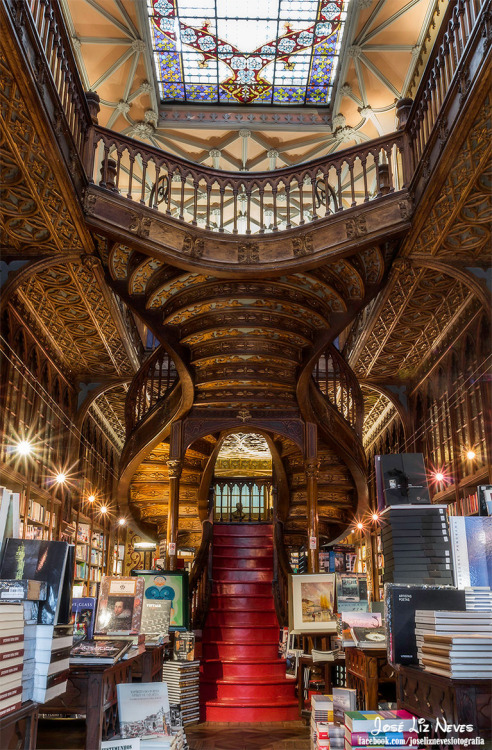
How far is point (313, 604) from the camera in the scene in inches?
239

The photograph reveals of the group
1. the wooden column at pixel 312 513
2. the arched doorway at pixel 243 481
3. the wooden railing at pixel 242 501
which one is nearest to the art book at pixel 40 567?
the wooden column at pixel 312 513

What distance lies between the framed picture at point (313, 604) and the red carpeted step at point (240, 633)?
1.95 meters

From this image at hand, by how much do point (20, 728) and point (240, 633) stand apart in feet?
20.5

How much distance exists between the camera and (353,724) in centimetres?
227

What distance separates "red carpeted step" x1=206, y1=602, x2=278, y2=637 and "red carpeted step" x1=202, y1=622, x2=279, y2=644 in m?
0.16

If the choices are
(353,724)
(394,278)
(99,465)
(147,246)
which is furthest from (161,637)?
(99,465)

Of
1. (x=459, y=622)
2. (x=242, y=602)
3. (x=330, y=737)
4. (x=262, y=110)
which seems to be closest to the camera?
(x=459, y=622)

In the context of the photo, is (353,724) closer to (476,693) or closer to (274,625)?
(476,693)

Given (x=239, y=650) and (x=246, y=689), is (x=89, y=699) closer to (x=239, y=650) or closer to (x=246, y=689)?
(x=246, y=689)

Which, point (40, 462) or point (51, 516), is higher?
point (40, 462)

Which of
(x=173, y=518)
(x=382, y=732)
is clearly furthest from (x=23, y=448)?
(x=382, y=732)

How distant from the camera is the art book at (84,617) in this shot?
3.90 metres

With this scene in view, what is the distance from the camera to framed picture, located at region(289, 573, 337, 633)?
594cm

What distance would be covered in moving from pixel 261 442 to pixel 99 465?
127 inches
